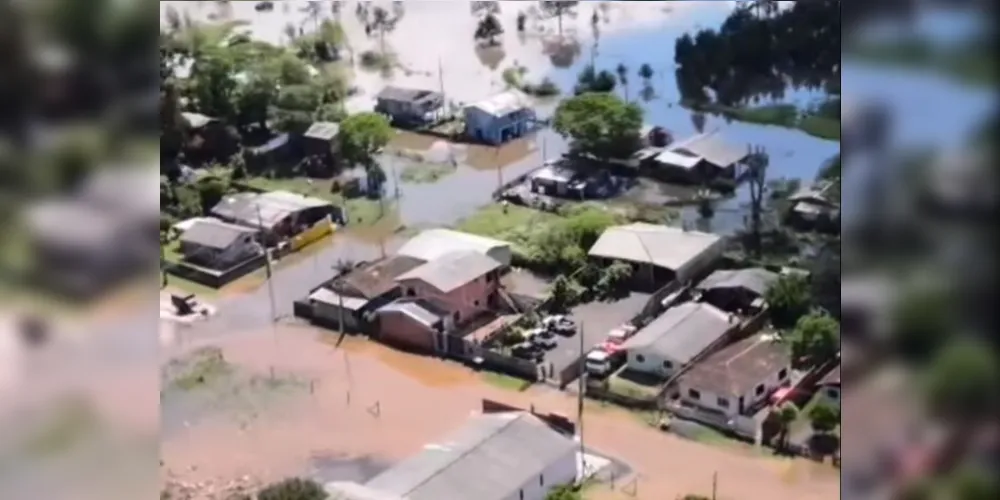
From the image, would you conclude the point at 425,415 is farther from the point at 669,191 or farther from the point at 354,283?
the point at 669,191

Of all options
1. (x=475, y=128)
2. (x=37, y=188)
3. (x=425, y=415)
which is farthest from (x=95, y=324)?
(x=475, y=128)

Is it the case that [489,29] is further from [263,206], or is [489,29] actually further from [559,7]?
[263,206]

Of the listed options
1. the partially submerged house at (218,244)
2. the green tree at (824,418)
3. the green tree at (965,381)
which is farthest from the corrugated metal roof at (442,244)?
the green tree at (965,381)

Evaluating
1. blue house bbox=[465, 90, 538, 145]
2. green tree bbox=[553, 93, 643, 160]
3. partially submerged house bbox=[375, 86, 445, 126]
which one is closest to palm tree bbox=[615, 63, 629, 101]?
green tree bbox=[553, 93, 643, 160]

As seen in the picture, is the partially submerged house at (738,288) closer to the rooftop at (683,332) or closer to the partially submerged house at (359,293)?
the rooftop at (683,332)

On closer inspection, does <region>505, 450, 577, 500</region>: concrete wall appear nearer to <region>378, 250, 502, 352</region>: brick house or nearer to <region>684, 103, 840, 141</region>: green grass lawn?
<region>378, 250, 502, 352</region>: brick house

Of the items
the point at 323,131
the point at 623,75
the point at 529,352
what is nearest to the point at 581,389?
the point at 529,352

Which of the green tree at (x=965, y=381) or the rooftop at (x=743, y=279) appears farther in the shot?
the rooftop at (x=743, y=279)
